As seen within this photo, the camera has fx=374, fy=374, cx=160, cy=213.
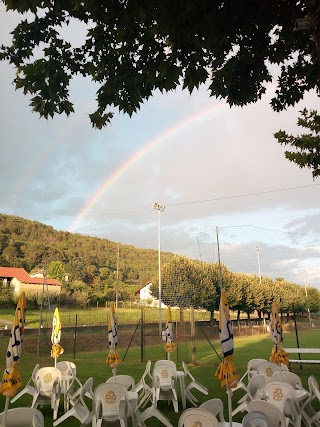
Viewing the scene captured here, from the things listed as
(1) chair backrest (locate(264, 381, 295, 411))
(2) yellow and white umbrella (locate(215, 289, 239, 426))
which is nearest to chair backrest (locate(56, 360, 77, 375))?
(1) chair backrest (locate(264, 381, 295, 411))

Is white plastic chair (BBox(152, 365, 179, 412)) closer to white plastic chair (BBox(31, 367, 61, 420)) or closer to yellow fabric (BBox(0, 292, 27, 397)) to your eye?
white plastic chair (BBox(31, 367, 61, 420))

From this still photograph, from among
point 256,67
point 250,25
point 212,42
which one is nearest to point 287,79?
point 256,67

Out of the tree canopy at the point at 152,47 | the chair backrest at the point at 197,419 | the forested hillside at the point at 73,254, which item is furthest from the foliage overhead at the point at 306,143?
the forested hillside at the point at 73,254

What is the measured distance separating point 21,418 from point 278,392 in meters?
3.76

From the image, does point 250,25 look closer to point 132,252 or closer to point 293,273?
point 293,273

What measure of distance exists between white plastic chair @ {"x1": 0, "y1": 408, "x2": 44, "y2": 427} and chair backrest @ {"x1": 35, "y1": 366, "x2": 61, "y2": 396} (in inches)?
119

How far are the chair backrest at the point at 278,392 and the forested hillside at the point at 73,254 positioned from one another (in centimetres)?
4579

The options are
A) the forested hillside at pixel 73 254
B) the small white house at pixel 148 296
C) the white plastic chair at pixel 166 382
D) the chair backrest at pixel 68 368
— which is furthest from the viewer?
the forested hillside at pixel 73 254

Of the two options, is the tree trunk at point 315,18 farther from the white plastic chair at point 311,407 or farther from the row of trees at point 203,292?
the row of trees at point 203,292

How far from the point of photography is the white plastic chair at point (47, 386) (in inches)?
281

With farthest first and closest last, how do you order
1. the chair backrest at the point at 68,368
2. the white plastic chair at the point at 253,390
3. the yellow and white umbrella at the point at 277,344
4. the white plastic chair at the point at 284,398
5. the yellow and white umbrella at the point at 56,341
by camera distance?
the yellow and white umbrella at the point at 56,341 < the chair backrest at the point at 68,368 < the yellow and white umbrella at the point at 277,344 < the white plastic chair at the point at 253,390 < the white plastic chair at the point at 284,398

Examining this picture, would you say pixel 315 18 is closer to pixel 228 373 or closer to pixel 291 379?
pixel 228 373

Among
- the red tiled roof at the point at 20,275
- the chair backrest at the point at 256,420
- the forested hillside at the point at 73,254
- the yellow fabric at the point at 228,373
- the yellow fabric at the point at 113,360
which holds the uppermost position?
the forested hillside at the point at 73,254

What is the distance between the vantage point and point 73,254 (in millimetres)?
71062
